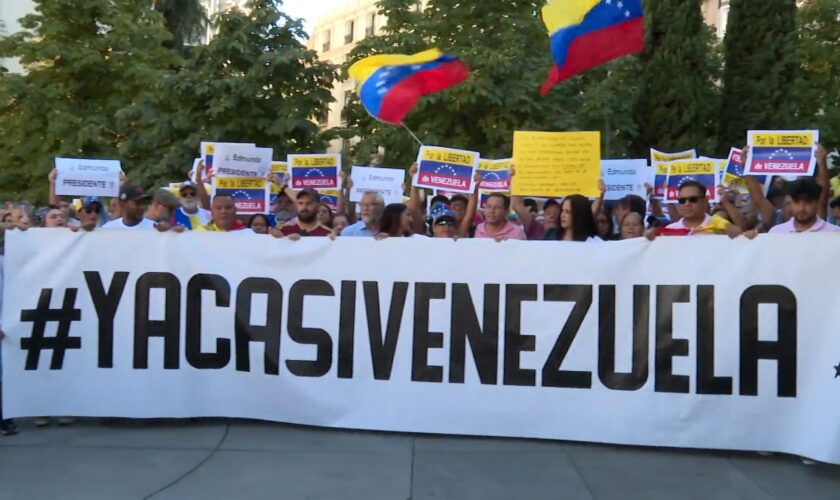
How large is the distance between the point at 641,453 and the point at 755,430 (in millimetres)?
736

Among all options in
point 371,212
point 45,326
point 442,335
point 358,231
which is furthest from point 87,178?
point 442,335

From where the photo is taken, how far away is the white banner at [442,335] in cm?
629

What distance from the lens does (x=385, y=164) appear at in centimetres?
1681

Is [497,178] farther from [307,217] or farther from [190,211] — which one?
[190,211]

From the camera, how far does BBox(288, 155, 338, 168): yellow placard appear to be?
9578 mm

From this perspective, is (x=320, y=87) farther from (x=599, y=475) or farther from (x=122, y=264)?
(x=599, y=475)

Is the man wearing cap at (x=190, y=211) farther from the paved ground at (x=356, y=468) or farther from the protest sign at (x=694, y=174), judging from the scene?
the protest sign at (x=694, y=174)

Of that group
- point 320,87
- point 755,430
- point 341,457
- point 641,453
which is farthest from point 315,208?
point 320,87

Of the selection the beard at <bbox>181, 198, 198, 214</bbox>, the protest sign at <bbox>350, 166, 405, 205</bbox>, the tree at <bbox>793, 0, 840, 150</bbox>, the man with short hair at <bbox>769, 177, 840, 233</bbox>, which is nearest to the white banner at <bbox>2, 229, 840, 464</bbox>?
the man with short hair at <bbox>769, 177, 840, 233</bbox>

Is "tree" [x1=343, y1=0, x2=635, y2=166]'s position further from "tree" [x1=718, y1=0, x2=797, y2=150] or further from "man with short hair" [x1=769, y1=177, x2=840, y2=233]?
"man with short hair" [x1=769, y1=177, x2=840, y2=233]

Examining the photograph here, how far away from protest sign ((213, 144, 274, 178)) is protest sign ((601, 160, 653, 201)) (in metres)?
3.25

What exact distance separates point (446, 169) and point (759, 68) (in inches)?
492

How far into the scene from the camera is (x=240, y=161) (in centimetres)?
897

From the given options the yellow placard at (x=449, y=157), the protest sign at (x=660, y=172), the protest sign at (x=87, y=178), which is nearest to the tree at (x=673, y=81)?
the protest sign at (x=660, y=172)
